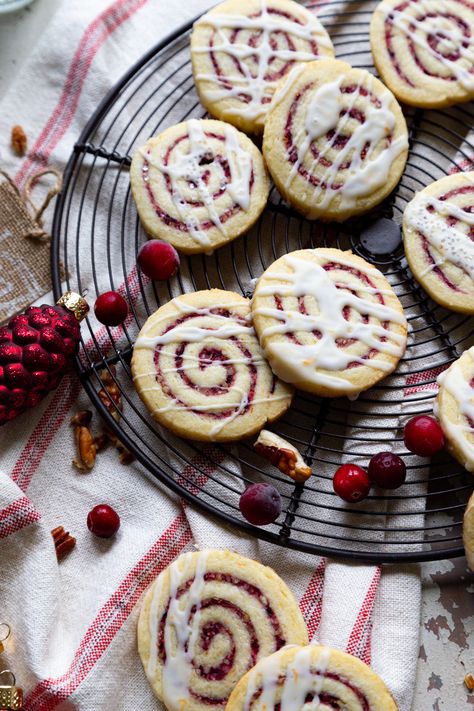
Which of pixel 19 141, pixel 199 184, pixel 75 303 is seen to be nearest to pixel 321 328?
pixel 199 184

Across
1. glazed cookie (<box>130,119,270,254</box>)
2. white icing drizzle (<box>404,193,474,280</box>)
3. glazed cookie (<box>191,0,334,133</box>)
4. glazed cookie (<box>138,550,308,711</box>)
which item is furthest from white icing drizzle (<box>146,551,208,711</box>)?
glazed cookie (<box>191,0,334,133</box>)

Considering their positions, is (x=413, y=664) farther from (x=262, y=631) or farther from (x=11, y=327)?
(x=11, y=327)

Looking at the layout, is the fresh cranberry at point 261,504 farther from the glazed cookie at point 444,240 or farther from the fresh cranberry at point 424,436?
the glazed cookie at point 444,240

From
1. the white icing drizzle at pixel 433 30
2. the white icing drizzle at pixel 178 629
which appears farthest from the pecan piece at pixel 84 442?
the white icing drizzle at pixel 433 30

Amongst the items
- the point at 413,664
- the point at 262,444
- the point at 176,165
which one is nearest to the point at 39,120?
the point at 176,165

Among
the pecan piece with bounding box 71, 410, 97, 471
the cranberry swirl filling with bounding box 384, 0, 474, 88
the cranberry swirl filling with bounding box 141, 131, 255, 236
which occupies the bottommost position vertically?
the pecan piece with bounding box 71, 410, 97, 471

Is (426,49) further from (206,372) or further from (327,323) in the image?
(206,372)

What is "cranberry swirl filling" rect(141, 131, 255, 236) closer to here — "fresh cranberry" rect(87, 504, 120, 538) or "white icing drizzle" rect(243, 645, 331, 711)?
"fresh cranberry" rect(87, 504, 120, 538)
